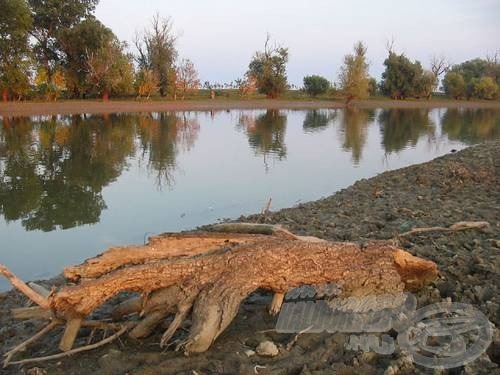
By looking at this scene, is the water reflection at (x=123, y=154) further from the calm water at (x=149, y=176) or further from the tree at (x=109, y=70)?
the tree at (x=109, y=70)

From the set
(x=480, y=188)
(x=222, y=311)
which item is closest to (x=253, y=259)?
(x=222, y=311)

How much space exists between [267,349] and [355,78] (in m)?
73.4

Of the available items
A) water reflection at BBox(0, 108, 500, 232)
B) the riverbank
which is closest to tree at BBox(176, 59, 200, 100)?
water reflection at BBox(0, 108, 500, 232)

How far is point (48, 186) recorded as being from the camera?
15.5 metres

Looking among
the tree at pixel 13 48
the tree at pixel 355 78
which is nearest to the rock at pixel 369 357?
the tree at pixel 13 48

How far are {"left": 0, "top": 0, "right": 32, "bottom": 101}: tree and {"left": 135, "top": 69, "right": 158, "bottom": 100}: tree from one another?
540 inches

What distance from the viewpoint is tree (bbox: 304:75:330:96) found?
78000 millimetres

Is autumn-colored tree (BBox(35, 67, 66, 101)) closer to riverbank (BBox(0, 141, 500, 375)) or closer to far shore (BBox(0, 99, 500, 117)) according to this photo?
far shore (BBox(0, 99, 500, 117))

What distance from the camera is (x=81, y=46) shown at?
5612cm

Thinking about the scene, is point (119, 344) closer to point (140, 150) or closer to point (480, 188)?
point (480, 188)

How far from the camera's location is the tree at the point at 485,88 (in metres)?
82.6

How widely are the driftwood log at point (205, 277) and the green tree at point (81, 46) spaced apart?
54509 millimetres

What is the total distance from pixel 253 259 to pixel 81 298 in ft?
5.27

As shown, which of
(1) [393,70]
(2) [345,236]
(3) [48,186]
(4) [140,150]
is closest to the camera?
(2) [345,236]
